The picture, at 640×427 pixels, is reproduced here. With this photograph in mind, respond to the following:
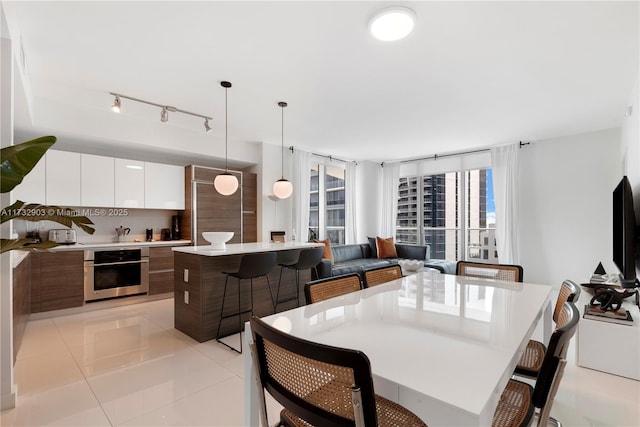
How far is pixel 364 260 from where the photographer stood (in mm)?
6402

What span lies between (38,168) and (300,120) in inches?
134

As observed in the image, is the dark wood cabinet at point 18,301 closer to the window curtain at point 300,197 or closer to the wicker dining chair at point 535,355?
the wicker dining chair at point 535,355

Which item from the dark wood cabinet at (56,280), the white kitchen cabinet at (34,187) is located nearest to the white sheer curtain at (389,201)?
the dark wood cabinet at (56,280)

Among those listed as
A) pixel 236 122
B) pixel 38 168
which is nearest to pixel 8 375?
pixel 38 168

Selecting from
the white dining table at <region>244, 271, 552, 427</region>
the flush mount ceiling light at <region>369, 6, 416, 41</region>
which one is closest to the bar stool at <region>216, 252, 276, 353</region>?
the white dining table at <region>244, 271, 552, 427</region>

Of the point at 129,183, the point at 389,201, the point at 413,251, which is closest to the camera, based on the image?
the point at 129,183

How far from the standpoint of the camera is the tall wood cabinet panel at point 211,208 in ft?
16.7

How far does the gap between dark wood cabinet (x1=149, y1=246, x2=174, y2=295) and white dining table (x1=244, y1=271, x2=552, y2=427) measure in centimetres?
397

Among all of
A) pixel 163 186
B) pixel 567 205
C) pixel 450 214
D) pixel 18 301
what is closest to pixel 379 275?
pixel 18 301

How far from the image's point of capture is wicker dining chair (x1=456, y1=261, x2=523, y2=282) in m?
2.38

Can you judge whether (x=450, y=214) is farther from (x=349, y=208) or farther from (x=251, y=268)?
(x=251, y=268)

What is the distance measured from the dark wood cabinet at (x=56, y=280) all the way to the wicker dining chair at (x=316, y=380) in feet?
13.8

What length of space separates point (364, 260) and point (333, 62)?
14.2 feet

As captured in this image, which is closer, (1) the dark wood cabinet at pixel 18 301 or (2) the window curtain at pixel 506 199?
(1) the dark wood cabinet at pixel 18 301
